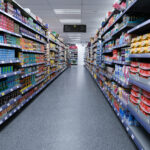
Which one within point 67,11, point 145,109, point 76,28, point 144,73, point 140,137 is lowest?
point 140,137

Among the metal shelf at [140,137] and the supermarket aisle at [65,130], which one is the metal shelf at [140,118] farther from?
the supermarket aisle at [65,130]

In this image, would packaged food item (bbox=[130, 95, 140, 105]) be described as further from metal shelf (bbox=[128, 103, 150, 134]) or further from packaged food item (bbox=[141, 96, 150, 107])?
packaged food item (bbox=[141, 96, 150, 107])

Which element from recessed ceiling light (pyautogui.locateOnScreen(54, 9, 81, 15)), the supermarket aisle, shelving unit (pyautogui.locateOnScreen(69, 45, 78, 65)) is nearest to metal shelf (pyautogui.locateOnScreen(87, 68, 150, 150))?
the supermarket aisle

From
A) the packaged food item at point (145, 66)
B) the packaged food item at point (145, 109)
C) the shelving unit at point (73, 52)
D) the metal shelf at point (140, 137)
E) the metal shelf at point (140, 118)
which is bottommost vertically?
the metal shelf at point (140, 137)

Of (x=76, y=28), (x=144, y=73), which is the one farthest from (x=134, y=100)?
(x=76, y=28)

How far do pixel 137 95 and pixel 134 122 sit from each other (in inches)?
19.6

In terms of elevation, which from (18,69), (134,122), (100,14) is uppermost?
(100,14)

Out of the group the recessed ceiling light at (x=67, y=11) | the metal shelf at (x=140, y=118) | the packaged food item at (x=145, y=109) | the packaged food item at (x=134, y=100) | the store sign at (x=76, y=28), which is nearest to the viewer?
→ the metal shelf at (x=140, y=118)

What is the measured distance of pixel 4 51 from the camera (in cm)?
252

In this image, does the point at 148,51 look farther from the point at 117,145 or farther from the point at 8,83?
the point at 8,83

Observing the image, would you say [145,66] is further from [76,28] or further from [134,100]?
[76,28]

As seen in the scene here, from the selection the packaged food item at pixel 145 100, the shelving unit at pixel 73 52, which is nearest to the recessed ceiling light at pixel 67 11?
the packaged food item at pixel 145 100

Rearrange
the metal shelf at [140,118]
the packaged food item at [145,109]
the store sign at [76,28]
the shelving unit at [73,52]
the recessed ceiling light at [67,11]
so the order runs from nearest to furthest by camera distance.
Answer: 1. the metal shelf at [140,118]
2. the packaged food item at [145,109]
3. the recessed ceiling light at [67,11]
4. the store sign at [76,28]
5. the shelving unit at [73,52]

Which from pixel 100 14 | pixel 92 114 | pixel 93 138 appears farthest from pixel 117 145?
pixel 100 14
